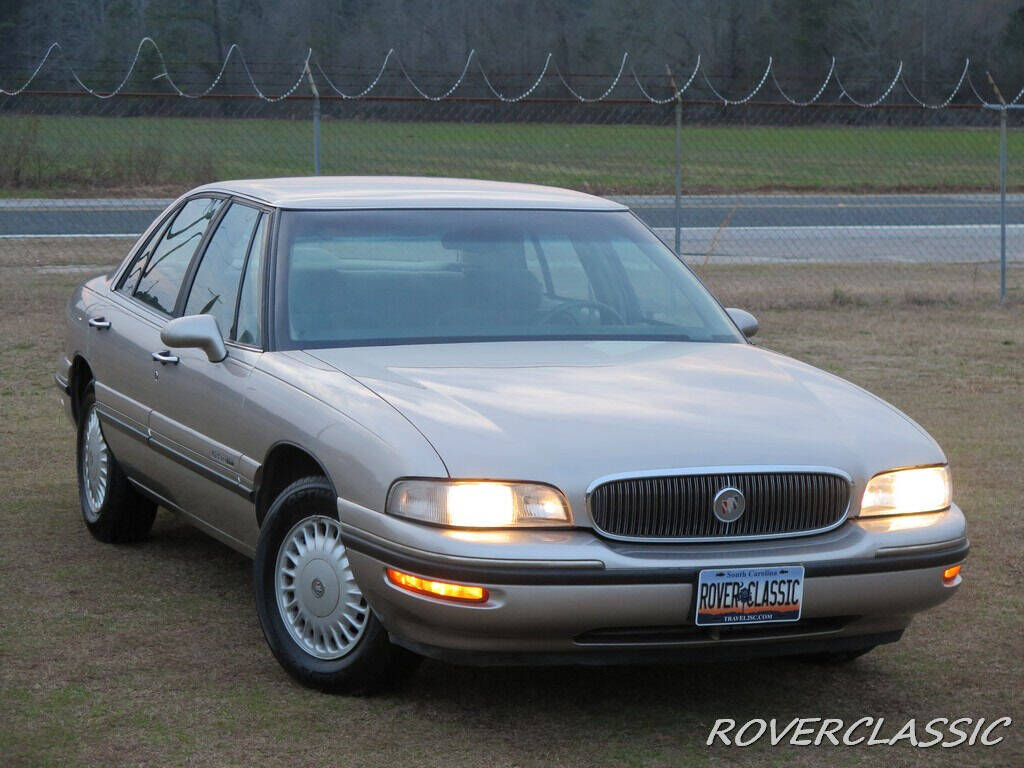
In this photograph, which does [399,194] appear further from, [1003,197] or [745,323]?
[1003,197]

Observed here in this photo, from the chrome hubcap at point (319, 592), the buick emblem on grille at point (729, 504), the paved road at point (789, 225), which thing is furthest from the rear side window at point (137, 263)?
the paved road at point (789, 225)

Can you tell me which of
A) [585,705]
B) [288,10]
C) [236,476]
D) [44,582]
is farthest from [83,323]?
[288,10]

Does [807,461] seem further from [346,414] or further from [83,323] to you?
[83,323]

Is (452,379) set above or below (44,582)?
above

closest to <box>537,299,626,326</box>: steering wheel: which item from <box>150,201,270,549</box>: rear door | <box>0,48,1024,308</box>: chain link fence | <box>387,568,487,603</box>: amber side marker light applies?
<box>150,201,270,549</box>: rear door

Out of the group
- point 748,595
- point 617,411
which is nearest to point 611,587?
point 748,595

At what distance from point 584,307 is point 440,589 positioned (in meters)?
1.74

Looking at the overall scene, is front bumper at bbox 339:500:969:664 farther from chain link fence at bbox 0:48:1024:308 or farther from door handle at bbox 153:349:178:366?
chain link fence at bbox 0:48:1024:308

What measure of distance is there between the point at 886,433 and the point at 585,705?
1.17 meters

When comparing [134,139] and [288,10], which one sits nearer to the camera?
[134,139]

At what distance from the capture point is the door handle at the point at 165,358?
17.7ft

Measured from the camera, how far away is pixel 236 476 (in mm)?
4891

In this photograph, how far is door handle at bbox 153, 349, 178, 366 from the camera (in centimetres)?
539

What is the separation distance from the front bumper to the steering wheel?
135 cm
